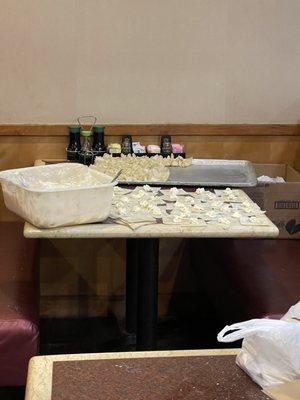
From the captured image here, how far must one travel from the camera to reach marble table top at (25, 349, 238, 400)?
1157mm

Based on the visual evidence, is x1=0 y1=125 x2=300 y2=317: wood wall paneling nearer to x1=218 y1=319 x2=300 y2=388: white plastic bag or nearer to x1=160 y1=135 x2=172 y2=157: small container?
x1=160 y1=135 x2=172 y2=157: small container

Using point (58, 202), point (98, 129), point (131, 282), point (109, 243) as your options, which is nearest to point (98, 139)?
point (98, 129)

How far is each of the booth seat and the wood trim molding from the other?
827 millimetres

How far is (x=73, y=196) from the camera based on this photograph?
1.83 meters

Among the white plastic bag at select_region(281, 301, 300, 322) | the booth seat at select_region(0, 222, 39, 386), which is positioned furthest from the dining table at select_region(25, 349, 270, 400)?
the booth seat at select_region(0, 222, 39, 386)

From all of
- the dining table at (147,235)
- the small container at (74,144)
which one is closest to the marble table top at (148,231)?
the dining table at (147,235)

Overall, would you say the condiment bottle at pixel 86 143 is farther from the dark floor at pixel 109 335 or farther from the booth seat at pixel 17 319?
the dark floor at pixel 109 335
